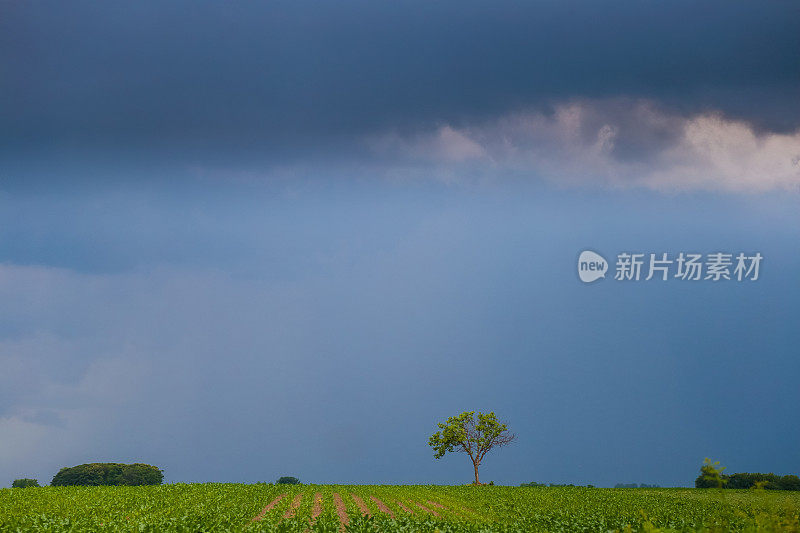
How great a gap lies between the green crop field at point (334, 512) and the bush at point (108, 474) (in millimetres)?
42563

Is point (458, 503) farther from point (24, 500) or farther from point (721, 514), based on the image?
point (24, 500)

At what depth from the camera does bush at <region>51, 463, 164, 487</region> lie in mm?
84500

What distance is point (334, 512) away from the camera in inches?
1304

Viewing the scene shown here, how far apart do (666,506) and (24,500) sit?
44025 millimetres

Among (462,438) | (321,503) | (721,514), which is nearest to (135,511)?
(321,503)

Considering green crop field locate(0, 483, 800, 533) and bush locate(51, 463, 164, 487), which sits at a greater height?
green crop field locate(0, 483, 800, 533)

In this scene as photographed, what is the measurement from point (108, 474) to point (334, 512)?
67.6 meters

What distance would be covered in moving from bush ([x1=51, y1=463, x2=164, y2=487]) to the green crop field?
1676 inches

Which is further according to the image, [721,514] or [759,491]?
[721,514]

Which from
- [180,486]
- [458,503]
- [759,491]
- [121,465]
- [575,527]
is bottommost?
[121,465]

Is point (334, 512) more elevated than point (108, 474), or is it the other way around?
point (334, 512)

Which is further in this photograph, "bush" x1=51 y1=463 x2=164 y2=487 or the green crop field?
"bush" x1=51 y1=463 x2=164 y2=487

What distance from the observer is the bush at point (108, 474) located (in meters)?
84.5

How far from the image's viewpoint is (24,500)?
3572cm
